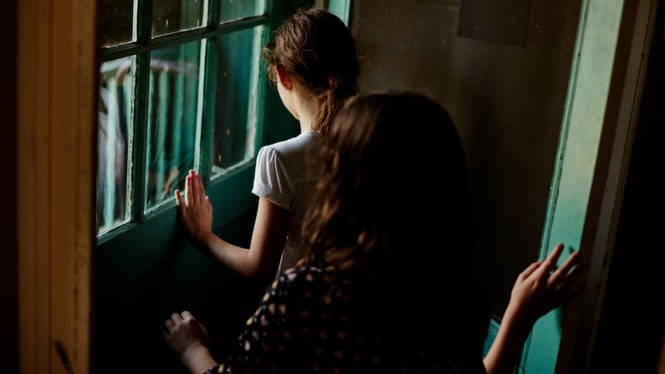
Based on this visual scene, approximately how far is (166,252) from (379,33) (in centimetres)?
82

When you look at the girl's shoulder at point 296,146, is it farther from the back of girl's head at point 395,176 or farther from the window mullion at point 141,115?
the back of girl's head at point 395,176

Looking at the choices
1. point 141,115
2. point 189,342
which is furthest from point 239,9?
point 189,342

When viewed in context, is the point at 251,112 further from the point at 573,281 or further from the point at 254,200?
the point at 573,281

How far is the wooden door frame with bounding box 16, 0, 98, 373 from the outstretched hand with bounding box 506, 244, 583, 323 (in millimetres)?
817

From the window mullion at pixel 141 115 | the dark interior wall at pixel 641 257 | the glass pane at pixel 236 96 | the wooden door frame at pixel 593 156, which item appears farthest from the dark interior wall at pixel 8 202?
the dark interior wall at pixel 641 257

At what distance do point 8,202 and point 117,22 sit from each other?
1.56ft

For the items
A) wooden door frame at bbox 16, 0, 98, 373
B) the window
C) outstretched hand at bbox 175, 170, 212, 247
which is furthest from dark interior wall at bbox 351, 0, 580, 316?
wooden door frame at bbox 16, 0, 98, 373

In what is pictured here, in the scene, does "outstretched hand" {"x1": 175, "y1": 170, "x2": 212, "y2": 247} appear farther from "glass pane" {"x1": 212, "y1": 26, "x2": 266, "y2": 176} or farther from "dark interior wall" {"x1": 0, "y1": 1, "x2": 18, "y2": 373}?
"dark interior wall" {"x1": 0, "y1": 1, "x2": 18, "y2": 373}

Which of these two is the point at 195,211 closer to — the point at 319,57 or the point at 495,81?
the point at 319,57

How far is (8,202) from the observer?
133cm

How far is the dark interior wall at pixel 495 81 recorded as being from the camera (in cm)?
176

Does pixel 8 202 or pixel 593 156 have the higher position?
pixel 593 156

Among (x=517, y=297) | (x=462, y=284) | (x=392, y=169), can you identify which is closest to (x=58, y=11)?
(x=392, y=169)

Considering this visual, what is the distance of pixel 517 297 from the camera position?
1.54m
